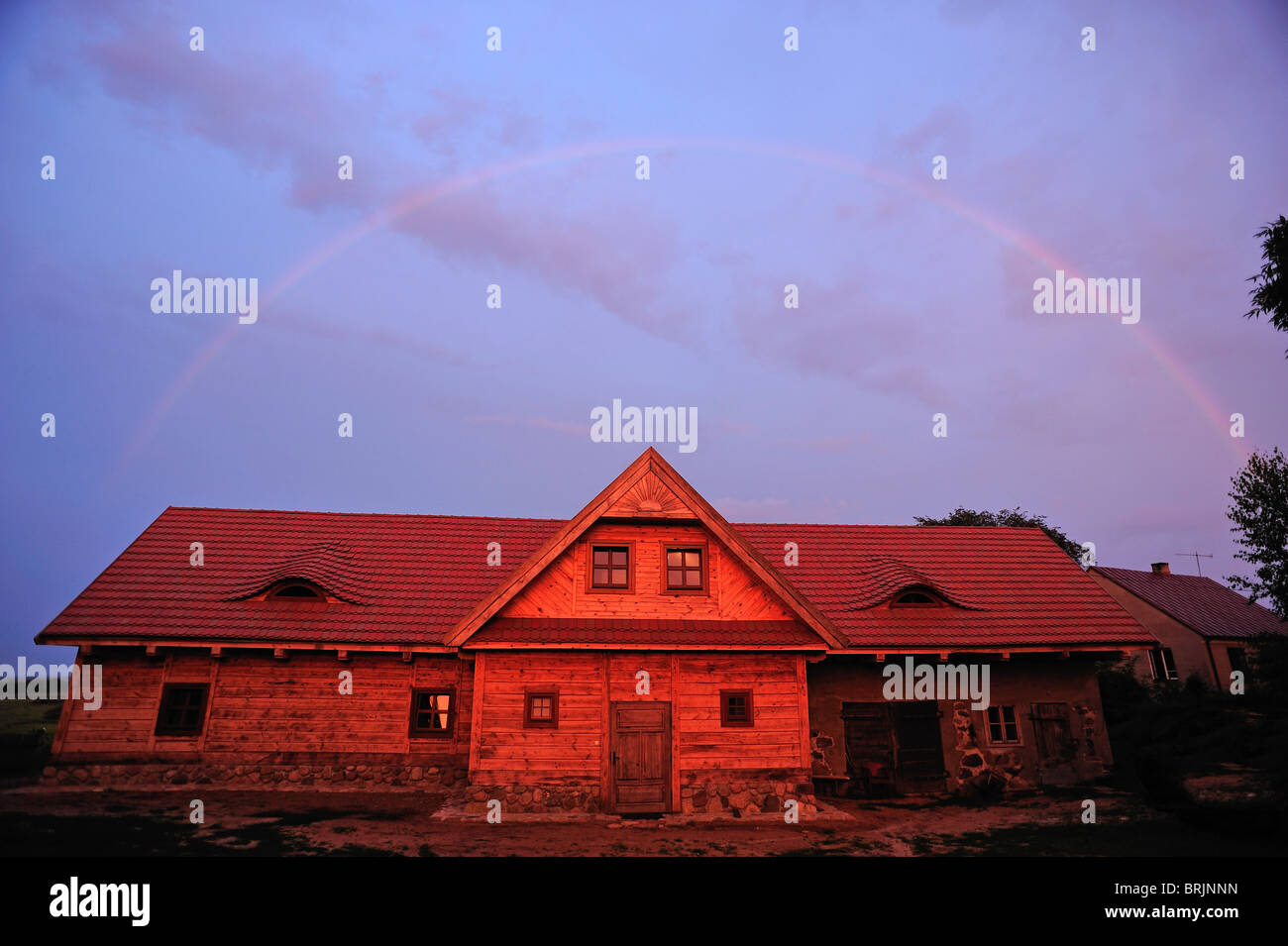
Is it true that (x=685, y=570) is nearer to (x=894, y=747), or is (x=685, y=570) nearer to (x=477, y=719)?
(x=477, y=719)

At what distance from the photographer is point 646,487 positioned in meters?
16.2

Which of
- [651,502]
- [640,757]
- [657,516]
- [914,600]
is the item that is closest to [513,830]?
[640,757]

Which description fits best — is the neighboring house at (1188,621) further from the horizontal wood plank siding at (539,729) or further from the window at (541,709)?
the window at (541,709)

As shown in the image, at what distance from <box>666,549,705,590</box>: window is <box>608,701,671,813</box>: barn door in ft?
8.98

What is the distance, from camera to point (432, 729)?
1747 cm

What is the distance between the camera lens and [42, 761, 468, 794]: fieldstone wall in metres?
16.1

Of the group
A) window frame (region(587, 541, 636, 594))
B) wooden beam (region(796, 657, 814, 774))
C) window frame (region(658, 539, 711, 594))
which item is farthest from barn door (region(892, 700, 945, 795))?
window frame (region(587, 541, 636, 594))

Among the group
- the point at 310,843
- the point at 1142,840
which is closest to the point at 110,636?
the point at 310,843

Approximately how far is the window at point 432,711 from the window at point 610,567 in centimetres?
539

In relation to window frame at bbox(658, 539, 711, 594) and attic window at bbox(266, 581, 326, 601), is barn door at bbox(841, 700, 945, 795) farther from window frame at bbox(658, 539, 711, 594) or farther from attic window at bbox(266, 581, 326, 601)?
attic window at bbox(266, 581, 326, 601)
